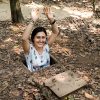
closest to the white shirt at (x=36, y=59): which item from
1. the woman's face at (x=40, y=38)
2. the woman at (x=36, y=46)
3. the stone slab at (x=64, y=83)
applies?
the woman at (x=36, y=46)

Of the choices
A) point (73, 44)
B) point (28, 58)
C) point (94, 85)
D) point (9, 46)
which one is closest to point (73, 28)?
point (73, 44)

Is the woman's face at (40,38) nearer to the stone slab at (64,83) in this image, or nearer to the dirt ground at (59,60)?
the dirt ground at (59,60)

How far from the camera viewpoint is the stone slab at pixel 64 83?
370cm

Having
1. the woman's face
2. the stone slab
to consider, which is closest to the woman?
the woman's face

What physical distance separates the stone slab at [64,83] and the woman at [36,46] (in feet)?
2.95

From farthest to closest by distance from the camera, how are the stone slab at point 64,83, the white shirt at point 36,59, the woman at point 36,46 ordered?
the white shirt at point 36,59 < the woman at point 36,46 < the stone slab at point 64,83

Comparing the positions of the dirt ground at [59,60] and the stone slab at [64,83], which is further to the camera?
the dirt ground at [59,60]

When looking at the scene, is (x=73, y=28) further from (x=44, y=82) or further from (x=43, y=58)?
(x=44, y=82)

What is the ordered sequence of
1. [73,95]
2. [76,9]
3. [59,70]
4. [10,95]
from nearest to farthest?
[73,95], [10,95], [59,70], [76,9]

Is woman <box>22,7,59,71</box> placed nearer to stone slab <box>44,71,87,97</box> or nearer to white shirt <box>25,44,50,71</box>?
white shirt <box>25,44,50,71</box>

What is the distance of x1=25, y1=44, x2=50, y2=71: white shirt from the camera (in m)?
4.84

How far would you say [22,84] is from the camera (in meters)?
4.21

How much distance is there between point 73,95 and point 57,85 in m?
0.27

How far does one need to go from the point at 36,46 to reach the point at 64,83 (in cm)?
123
